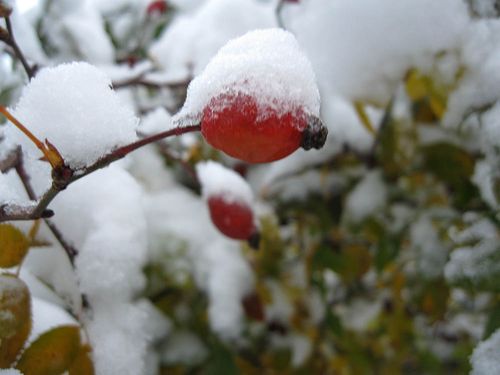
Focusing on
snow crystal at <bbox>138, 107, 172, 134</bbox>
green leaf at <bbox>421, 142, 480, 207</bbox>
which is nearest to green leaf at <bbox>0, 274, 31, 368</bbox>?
snow crystal at <bbox>138, 107, 172, 134</bbox>

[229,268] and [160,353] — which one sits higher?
[229,268]

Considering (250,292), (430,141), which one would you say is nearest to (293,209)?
(250,292)

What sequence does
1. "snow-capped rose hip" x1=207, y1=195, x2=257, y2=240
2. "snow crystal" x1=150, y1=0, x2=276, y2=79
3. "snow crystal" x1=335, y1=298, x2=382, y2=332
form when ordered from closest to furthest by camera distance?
"snow-capped rose hip" x1=207, y1=195, x2=257, y2=240 < "snow crystal" x1=150, y1=0, x2=276, y2=79 < "snow crystal" x1=335, y1=298, x2=382, y2=332

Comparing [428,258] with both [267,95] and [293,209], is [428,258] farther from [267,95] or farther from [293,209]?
[267,95]

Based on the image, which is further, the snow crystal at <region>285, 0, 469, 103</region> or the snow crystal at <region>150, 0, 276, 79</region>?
the snow crystal at <region>150, 0, 276, 79</region>

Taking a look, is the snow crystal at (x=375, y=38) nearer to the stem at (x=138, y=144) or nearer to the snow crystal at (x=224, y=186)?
the snow crystal at (x=224, y=186)

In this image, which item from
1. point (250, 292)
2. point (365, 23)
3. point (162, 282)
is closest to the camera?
point (365, 23)

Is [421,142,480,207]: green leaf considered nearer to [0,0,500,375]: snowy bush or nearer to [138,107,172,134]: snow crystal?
[0,0,500,375]: snowy bush
